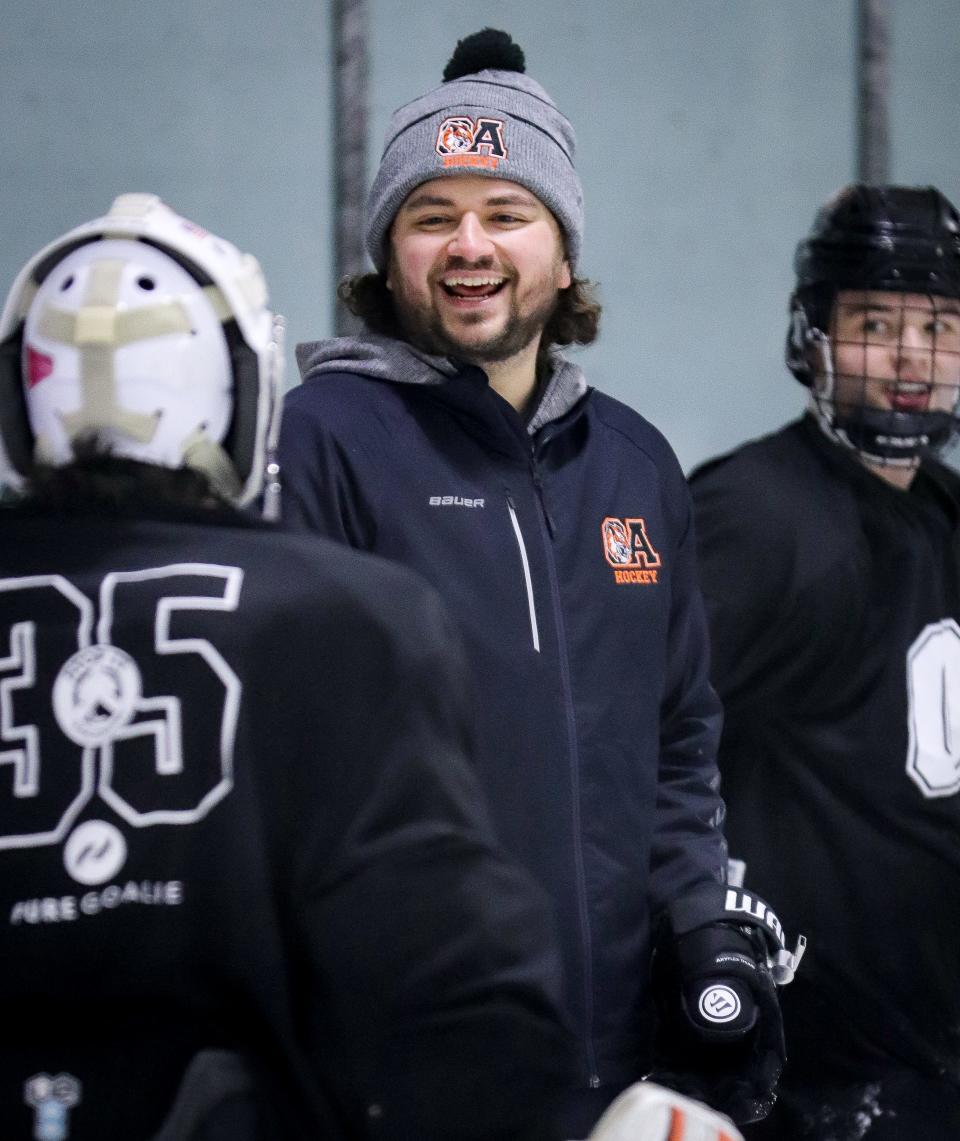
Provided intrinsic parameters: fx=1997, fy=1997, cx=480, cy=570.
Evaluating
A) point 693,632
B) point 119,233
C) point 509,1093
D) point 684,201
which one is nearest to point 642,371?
point 684,201

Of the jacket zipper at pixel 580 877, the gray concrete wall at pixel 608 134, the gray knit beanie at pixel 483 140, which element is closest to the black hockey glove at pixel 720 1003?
the jacket zipper at pixel 580 877

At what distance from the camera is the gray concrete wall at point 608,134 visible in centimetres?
343

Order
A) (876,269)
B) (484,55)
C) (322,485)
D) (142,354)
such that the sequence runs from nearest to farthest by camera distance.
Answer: (142,354)
(322,485)
(484,55)
(876,269)

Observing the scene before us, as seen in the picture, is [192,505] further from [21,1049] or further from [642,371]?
[642,371]

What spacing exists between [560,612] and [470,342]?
340 millimetres

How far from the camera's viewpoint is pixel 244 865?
134 cm

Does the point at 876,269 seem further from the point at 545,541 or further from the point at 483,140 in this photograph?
the point at 545,541

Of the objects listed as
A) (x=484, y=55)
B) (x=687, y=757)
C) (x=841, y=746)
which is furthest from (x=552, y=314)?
(x=841, y=746)

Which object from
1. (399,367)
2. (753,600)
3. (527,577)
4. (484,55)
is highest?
(484,55)

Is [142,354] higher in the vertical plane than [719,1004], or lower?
higher

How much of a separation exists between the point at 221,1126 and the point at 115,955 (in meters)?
0.13

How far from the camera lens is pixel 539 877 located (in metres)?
2.11

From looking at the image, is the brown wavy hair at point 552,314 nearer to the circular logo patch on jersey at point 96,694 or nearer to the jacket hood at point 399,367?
the jacket hood at point 399,367

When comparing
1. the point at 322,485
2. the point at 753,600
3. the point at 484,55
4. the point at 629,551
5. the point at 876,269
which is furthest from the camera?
the point at 876,269
